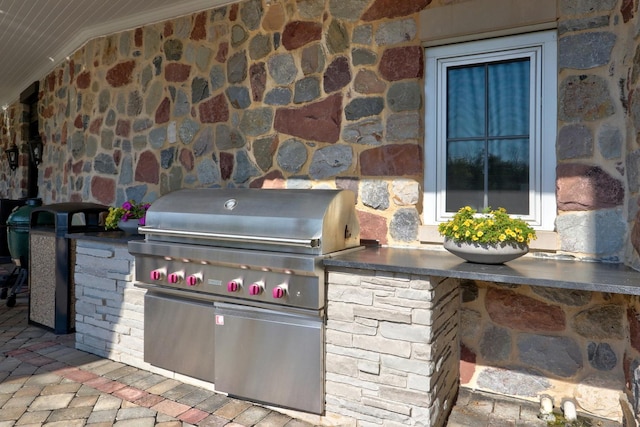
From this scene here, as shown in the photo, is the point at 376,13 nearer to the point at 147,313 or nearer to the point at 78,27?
the point at 147,313

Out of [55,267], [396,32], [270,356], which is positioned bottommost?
[270,356]

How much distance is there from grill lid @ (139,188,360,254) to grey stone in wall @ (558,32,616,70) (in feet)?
4.46

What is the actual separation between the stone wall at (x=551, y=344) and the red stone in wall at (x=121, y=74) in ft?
11.8

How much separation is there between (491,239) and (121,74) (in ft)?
12.6

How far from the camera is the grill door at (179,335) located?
2.50 metres

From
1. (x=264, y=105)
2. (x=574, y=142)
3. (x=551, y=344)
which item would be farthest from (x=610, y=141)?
(x=264, y=105)

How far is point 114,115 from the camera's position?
14.0ft

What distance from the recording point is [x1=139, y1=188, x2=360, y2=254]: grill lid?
2.14 m

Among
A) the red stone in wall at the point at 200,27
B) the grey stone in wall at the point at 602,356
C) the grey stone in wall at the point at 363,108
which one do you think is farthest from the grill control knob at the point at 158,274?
the grey stone in wall at the point at 602,356

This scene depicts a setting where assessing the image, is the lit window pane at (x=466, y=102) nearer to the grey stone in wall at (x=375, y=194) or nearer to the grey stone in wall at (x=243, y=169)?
the grey stone in wall at (x=375, y=194)

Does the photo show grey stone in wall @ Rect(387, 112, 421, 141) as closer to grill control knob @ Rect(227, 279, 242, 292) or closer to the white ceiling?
grill control knob @ Rect(227, 279, 242, 292)

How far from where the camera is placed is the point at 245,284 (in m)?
2.29

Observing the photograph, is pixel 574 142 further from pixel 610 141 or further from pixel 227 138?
pixel 227 138

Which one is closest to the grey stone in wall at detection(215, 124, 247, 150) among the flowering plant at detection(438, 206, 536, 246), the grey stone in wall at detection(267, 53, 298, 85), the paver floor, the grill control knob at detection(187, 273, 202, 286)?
the grey stone in wall at detection(267, 53, 298, 85)
